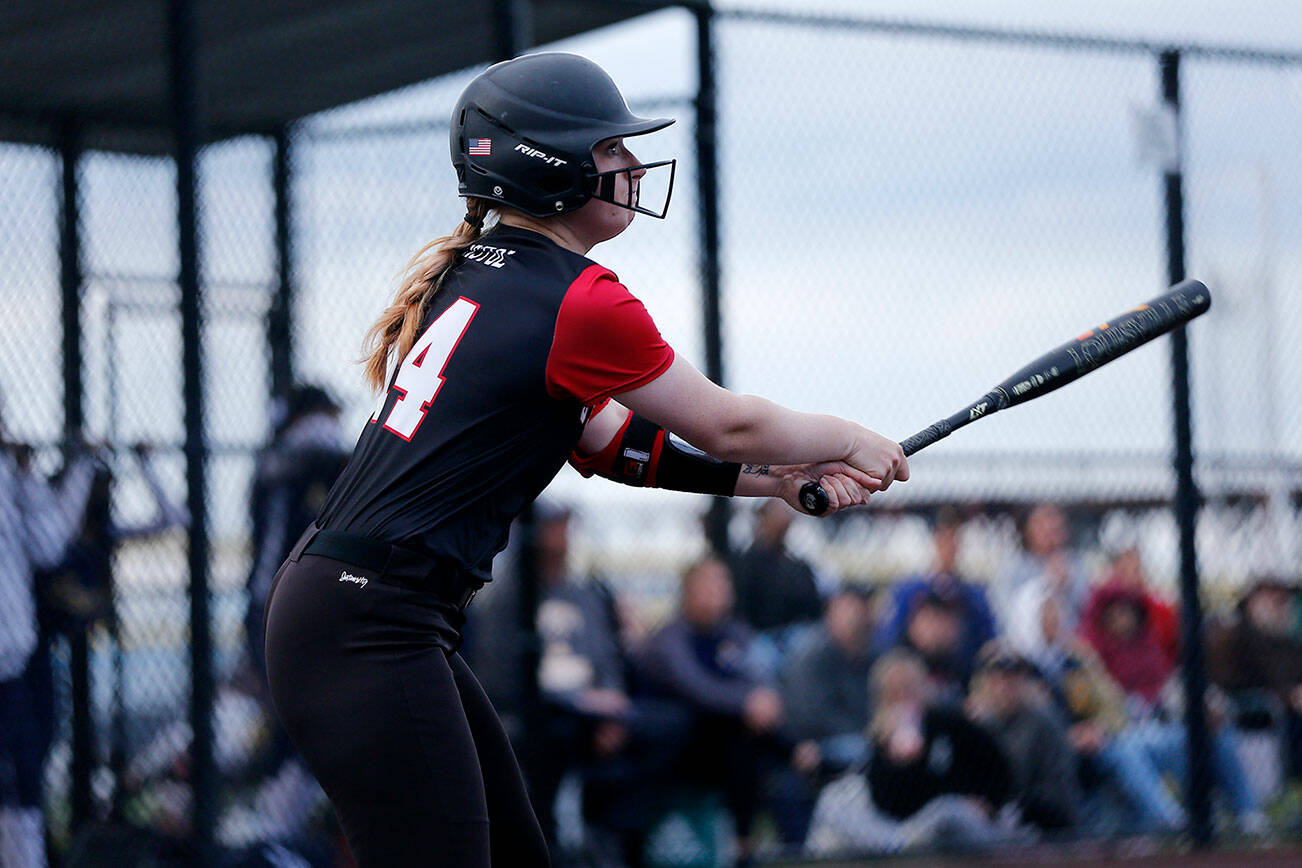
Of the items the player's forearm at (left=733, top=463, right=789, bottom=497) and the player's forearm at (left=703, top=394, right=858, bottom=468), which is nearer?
the player's forearm at (left=703, top=394, right=858, bottom=468)

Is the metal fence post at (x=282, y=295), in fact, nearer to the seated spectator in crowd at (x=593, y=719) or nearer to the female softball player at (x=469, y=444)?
the seated spectator in crowd at (x=593, y=719)

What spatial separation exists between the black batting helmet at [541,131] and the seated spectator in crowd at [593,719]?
289 cm

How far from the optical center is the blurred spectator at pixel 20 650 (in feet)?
15.7

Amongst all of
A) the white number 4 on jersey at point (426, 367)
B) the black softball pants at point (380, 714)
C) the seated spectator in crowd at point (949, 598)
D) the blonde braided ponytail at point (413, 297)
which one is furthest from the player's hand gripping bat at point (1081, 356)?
the seated spectator in crowd at point (949, 598)

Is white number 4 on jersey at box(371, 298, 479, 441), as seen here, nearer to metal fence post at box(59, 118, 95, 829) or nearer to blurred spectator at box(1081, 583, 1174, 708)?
metal fence post at box(59, 118, 95, 829)

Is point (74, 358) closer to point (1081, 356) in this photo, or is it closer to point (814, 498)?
point (814, 498)

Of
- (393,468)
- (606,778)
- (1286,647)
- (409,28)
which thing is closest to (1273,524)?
(1286,647)

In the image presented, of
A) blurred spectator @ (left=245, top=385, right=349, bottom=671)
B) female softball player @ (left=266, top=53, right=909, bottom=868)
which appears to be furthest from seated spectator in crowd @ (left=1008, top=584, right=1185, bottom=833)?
female softball player @ (left=266, top=53, right=909, bottom=868)

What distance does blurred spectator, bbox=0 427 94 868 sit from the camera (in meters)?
4.79

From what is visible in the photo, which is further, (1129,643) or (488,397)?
(1129,643)

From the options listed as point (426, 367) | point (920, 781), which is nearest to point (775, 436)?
point (426, 367)

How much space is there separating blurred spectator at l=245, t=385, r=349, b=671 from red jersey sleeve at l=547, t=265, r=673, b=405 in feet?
9.22

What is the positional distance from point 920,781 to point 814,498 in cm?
352

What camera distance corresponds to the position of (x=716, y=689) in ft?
19.3
